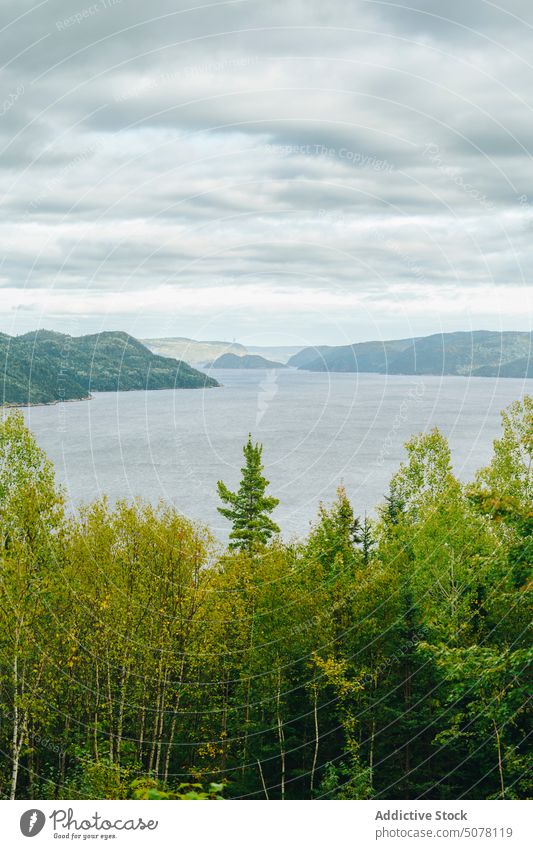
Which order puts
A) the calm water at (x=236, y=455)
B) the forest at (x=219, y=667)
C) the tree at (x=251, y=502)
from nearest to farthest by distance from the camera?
the forest at (x=219, y=667)
the tree at (x=251, y=502)
the calm water at (x=236, y=455)

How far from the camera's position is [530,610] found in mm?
26125

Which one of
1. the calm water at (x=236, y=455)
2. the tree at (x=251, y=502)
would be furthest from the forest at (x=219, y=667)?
the calm water at (x=236, y=455)

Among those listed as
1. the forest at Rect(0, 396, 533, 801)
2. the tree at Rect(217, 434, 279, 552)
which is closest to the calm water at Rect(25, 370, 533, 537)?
the tree at Rect(217, 434, 279, 552)

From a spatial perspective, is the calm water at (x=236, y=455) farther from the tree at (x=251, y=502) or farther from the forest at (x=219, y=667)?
the forest at (x=219, y=667)

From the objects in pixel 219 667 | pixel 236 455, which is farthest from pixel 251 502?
pixel 236 455

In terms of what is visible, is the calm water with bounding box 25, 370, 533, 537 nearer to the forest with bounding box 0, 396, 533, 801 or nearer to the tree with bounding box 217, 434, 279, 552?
the tree with bounding box 217, 434, 279, 552

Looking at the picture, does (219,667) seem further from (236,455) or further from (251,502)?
(236,455)

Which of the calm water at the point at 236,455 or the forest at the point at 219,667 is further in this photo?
the calm water at the point at 236,455

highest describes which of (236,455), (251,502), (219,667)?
(236,455)

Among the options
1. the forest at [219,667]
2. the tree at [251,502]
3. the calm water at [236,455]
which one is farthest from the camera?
the calm water at [236,455]

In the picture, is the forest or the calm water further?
the calm water

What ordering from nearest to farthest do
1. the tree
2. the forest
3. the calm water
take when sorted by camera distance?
the forest < the tree < the calm water

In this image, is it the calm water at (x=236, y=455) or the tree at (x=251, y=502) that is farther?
the calm water at (x=236, y=455)
